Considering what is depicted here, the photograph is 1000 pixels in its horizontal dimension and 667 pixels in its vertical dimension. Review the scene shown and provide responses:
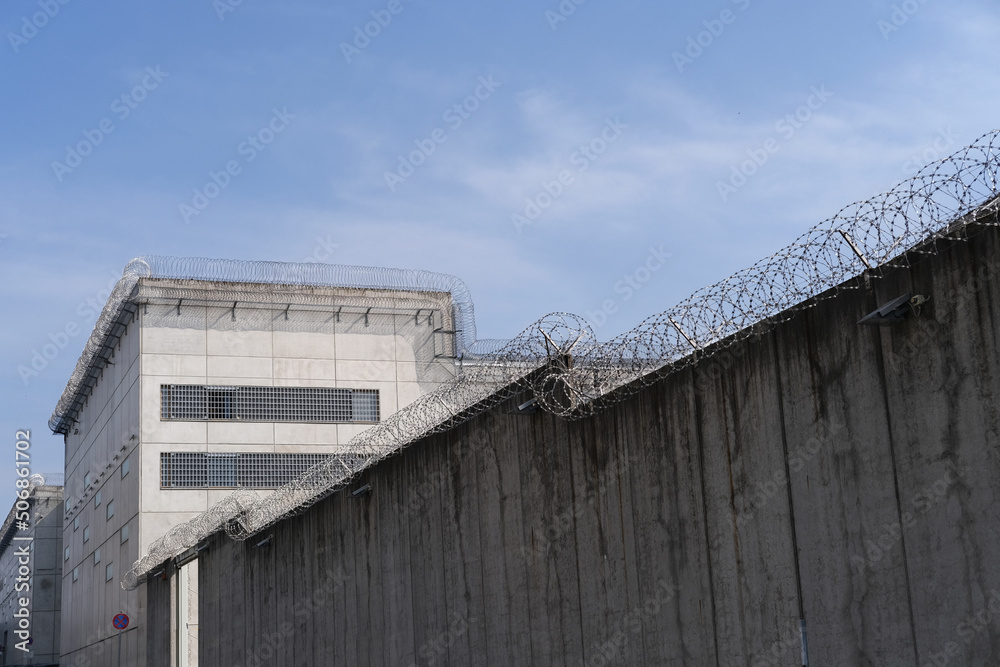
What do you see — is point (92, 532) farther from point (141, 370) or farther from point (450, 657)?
point (450, 657)

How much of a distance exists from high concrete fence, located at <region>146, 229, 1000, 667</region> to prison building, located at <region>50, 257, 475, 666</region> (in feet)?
72.9

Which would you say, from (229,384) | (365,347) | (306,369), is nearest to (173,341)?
(229,384)

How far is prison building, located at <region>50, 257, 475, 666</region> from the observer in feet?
119

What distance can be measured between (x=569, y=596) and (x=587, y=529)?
0.78 metres

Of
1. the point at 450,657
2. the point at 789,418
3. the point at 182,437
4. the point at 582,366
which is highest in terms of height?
the point at 182,437

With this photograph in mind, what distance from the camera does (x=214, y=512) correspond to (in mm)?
24125

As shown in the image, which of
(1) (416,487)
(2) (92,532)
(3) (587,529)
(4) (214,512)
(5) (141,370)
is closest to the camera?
(3) (587,529)

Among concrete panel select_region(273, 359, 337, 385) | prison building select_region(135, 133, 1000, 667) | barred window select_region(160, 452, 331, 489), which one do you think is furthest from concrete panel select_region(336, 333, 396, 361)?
prison building select_region(135, 133, 1000, 667)

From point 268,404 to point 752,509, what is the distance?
29964 millimetres

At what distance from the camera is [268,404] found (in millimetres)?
37406

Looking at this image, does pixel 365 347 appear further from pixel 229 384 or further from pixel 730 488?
pixel 730 488

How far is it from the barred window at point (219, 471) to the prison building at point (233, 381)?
0.03 m

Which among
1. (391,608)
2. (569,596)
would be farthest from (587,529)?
(391,608)

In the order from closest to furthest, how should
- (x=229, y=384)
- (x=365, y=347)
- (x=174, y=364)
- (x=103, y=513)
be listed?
(x=174, y=364) → (x=229, y=384) → (x=365, y=347) → (x=103, y=513)
